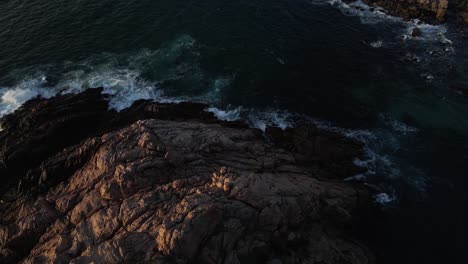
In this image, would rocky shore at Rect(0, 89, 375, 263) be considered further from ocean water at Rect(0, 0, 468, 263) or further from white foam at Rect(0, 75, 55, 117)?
white foam at Rect(0, 75, 55, 117)

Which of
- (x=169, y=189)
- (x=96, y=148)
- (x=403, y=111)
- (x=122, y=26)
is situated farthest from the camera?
(x=122, y=26)

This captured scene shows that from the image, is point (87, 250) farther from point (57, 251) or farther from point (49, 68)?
point (49, 68)

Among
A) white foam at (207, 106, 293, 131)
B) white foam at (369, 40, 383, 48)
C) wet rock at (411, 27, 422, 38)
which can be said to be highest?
wet rock at (411, 27, 422, 38)

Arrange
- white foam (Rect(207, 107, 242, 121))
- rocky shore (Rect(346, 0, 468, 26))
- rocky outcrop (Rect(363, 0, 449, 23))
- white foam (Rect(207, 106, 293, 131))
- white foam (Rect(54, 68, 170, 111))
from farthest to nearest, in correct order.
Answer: rocky outcrop (Rect(363, 0, 449, 23)) < rocky shore (Rect(346, 0, 468, 26)) < white foam (Rect(54, 68, 170, 111)) < white foam (Rect(207, 107, 242, 121)) < white foam (Rect(207, 106, 293, 131))

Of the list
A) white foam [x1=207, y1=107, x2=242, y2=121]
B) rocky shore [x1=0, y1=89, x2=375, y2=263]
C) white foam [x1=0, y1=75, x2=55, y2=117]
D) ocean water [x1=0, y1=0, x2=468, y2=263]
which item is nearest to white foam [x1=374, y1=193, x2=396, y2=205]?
ocean water [x1=0, y1=0, x2=468, y2=263]

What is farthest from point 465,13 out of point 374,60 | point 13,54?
point 13,54
